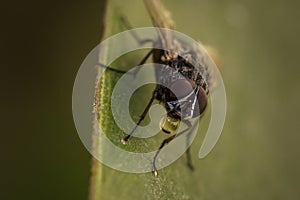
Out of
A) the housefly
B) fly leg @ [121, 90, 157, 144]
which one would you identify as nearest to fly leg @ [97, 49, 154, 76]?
the housefly

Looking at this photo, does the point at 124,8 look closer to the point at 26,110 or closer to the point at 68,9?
the point at 68,9

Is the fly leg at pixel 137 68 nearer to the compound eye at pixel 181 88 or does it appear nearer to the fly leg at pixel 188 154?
the compound eye at pixel 181 88

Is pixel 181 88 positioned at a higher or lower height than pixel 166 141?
higher

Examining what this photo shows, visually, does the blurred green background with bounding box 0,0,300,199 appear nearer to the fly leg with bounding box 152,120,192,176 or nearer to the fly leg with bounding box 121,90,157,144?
the fly leg with bounding box 121,90,157,144

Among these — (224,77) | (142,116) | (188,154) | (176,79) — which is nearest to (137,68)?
(176,79)

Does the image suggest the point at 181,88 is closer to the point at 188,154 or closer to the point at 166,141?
the point at 166,141

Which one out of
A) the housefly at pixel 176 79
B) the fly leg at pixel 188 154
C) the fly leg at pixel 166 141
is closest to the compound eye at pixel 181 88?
the housefly at pixel 176 79

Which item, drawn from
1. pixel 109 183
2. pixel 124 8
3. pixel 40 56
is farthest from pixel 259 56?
pixel 109 183

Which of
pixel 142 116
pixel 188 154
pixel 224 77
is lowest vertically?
pixel 188 154
